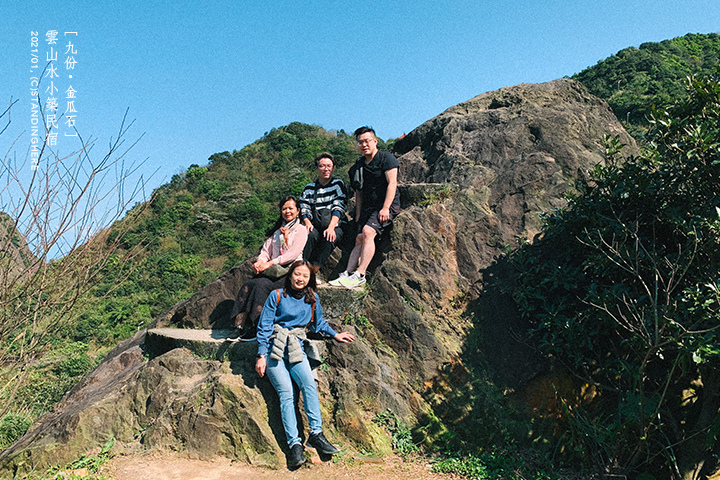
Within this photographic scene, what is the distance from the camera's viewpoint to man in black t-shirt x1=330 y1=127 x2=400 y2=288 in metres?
5.45

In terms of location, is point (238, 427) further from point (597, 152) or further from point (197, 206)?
point (197, 206)

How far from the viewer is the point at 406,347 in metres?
5.00

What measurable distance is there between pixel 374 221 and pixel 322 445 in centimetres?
253

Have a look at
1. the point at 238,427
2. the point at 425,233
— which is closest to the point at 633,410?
the point at 425,233

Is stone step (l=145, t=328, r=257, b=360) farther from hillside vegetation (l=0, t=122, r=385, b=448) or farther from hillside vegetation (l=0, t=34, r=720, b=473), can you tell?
hillside vegetation (l=0, t=122, r=385, b=448)

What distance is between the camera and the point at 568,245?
5.19 m

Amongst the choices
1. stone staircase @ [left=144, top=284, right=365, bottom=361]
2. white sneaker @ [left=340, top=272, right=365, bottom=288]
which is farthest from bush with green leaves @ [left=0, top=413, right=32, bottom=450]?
white sneaker @ [left=340, top=272, right=365, bottom=288]

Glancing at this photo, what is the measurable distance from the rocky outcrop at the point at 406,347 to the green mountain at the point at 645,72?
17754 millimetres

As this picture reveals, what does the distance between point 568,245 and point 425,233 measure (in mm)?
1547

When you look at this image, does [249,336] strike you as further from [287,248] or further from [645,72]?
[645,72]

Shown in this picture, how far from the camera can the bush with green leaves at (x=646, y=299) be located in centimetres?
386

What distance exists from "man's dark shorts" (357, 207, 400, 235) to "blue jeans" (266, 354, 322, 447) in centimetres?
189

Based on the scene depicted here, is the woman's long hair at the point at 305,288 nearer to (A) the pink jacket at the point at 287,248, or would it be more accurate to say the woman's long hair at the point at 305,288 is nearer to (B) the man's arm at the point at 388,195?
(A) the pink jacket at the point at 287,248

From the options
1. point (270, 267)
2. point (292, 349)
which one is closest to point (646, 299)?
point (292, 349)
